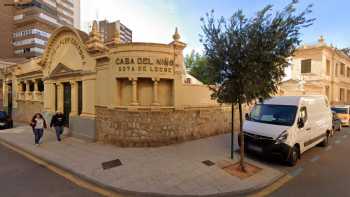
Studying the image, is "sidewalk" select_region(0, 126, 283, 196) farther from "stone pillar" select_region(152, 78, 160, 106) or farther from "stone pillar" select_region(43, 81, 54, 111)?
"stone pillar" select_region(43, 81, 54, 111)

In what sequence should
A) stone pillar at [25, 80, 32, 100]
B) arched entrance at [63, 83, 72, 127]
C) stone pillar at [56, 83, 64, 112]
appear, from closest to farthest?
Answer: 1. arched entrance at [63, 83, 72, 127]
2. stone pillar at [56, 83, 64, 112]
3. stone pillar at [25, 80, 32, 100]

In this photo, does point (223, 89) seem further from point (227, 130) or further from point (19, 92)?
point (19, 92)

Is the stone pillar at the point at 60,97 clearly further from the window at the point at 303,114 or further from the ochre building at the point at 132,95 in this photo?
the window at the point at 303,114

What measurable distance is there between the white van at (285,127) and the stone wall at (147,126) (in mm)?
2857

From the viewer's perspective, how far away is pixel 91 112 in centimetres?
963

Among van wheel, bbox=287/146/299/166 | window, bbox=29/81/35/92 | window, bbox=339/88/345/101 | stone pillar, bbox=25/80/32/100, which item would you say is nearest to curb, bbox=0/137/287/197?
van wheel, bbox=287/146/299/166

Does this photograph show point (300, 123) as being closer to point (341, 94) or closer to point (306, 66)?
point (306, 66)

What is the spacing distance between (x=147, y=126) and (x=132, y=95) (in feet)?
5.15

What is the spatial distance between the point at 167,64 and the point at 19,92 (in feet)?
55.8

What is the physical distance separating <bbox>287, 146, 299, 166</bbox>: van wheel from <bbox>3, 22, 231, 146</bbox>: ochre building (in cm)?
434

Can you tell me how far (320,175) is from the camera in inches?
215

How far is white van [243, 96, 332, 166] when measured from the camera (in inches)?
237

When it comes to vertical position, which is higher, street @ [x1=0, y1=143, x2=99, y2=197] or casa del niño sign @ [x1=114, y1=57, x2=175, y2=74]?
casa del niño sign @ [x1=114, y1=57, x2=175, y2=74]

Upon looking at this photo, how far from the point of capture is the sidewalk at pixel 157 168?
4500mm
